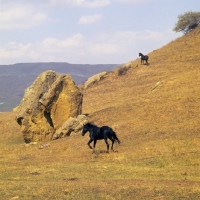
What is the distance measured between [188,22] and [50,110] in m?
41.9

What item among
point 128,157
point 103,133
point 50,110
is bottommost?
point 128,157

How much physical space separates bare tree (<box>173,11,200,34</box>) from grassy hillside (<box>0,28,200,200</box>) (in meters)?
23.8

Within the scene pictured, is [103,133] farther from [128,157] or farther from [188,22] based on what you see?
[188,22]

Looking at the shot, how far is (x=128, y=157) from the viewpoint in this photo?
1992 cm

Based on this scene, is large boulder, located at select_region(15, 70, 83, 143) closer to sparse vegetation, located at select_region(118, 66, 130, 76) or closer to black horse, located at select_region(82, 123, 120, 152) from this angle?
black horse, located at select_region(82, 123, 120, 152)

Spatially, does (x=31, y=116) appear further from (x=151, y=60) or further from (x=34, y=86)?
(x=151, y=60)

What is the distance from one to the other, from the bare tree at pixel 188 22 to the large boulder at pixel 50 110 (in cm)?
3943

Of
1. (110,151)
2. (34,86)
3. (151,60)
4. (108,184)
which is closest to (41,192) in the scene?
(108,184)

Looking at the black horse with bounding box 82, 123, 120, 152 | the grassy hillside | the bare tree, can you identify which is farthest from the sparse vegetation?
the black horse with bounding box 82, 123, 120, 152

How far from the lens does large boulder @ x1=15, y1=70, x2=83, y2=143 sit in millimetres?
31812

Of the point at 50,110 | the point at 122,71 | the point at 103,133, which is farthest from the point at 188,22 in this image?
the point at 103,133

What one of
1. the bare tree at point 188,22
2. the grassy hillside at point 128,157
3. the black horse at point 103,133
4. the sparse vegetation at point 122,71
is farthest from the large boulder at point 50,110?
the bare tree at point 188,22

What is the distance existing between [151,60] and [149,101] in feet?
78.7

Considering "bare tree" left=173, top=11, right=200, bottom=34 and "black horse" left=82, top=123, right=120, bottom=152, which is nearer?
"black horse" left=82, top=123, right=120, bottom=152
